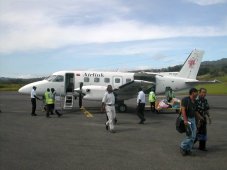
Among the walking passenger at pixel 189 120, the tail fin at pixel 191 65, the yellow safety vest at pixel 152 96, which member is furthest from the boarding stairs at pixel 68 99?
the walking passenger at pixel 189 120

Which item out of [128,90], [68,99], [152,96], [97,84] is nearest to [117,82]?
[97,84]

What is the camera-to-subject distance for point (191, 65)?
26828 millimetres

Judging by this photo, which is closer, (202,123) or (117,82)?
(202,123)

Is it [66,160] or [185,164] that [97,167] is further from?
[185,164]

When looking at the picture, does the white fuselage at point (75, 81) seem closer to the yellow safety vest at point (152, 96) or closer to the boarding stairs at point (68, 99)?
the boarding stairs at point (68, 99)

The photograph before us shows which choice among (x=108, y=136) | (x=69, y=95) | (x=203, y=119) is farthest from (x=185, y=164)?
(x=69, y=95)

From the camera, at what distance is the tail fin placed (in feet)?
87.8

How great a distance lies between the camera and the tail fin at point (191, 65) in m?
26.8

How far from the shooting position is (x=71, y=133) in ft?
42.0

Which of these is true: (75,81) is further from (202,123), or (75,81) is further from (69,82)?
(202,123)

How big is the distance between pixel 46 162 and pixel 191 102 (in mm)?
4321

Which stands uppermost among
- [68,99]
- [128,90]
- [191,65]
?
[191,65]

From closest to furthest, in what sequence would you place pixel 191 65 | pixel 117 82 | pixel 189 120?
pixel 189 120 → pixel 117 82 → pixel 191 65

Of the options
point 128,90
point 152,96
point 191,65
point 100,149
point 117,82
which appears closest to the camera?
point 100,149
